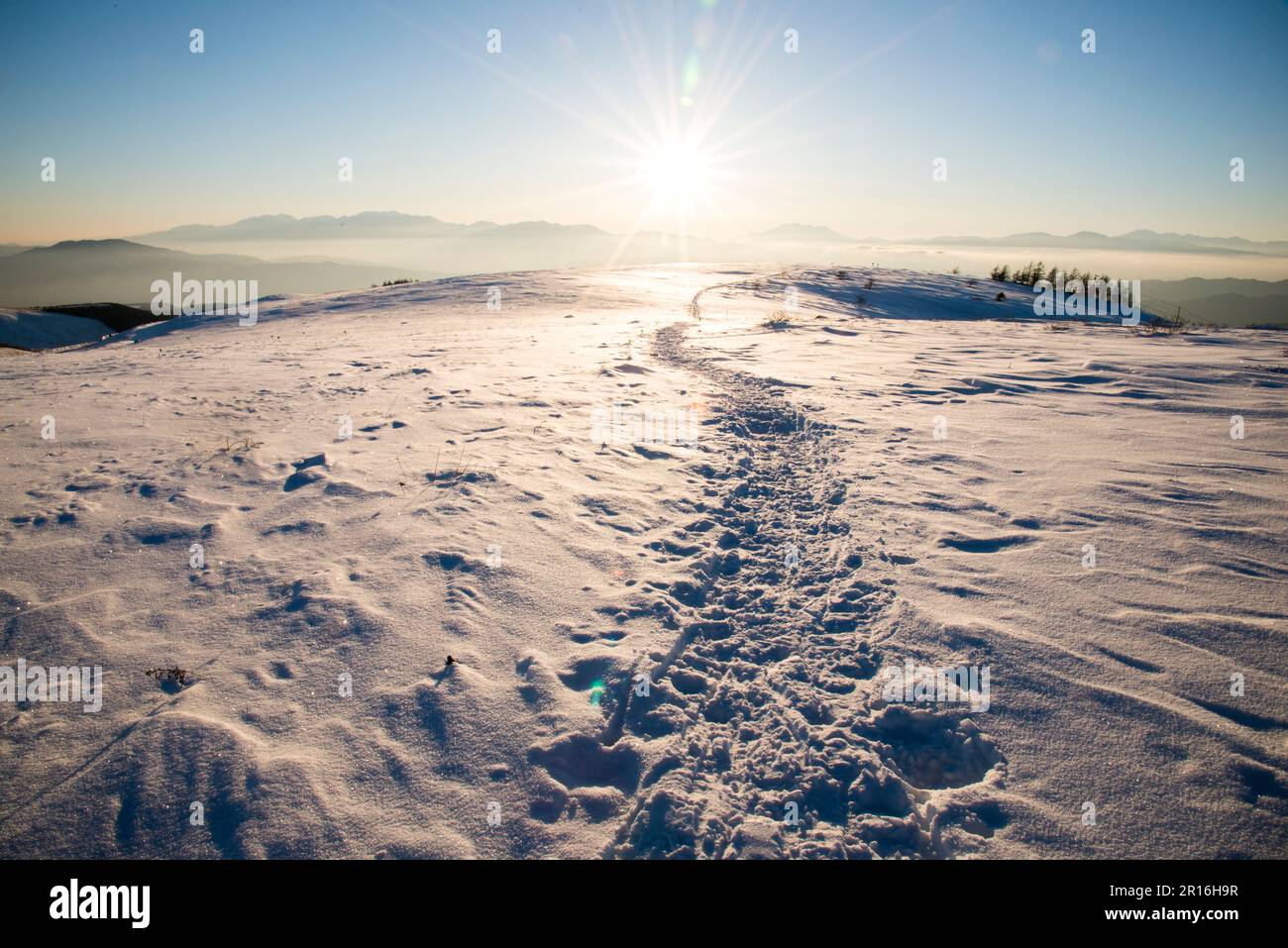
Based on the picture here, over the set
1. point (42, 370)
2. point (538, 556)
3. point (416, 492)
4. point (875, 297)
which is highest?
point (875, 297)

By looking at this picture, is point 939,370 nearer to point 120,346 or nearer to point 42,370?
point 42,370

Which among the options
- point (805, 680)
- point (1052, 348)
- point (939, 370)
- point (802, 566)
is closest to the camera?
point (805, 680)

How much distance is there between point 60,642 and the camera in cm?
382

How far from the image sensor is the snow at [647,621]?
2.87m

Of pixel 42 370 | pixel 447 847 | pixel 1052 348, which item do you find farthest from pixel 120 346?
pixel 1052 348

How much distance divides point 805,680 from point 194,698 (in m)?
3.81

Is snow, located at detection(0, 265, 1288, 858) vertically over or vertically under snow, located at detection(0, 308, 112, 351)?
under

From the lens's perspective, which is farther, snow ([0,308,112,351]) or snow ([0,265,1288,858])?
snow ([0,308,112,351])

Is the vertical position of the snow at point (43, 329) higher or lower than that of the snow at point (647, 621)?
higher

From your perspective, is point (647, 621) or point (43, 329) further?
point (43, 329)

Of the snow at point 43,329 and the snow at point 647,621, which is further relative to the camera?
the snow at point 43,329

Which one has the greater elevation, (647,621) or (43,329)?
(43,329)

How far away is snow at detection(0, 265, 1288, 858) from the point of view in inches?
113

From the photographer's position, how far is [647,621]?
4371 mm
